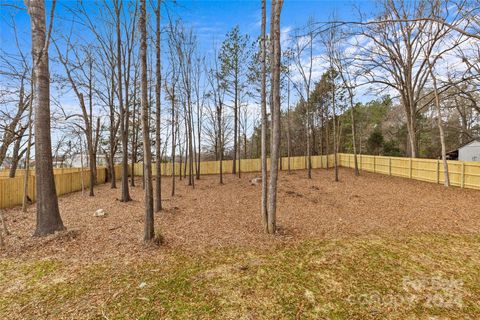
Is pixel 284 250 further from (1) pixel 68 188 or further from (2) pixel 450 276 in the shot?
(1) pixel 68 188

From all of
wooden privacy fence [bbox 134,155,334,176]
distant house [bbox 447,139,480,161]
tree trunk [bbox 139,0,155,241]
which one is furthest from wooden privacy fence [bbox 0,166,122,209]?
distant house [bbox 447,139,480,161]

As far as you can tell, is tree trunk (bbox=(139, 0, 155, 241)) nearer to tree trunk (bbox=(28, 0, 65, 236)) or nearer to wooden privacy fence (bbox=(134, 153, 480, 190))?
tree trunk (bbox=(28, 0, 65, 236))

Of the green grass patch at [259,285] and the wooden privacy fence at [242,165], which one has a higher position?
the wooden privacy fence at [242,165]

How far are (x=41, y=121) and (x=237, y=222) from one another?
4.52m

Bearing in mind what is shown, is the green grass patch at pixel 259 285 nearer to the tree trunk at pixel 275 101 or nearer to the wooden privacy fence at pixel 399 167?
the tree trunk at pixel 275 101

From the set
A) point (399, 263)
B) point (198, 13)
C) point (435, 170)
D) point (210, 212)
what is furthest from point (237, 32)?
point (399, 263)

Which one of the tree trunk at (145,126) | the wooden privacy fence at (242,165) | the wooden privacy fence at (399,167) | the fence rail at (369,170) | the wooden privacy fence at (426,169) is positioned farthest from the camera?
the wooden privacy fence at (242,165)

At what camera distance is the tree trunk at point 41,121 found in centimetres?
407

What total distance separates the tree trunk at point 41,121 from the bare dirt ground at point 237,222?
1.48 ft

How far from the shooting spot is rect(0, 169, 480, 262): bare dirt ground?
384 cm

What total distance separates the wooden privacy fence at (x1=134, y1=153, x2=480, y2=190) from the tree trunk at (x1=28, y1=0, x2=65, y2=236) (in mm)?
13861

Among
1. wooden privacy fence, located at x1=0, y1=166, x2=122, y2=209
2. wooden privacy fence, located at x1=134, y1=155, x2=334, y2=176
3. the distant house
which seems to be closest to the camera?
wooden privacy fence, located at x1=0, y1=166, x2=122, y2=209

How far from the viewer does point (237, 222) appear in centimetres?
532

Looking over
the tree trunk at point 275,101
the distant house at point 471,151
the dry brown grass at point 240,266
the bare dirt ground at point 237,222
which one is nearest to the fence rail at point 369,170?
the bare dirt ground at point 237,222
